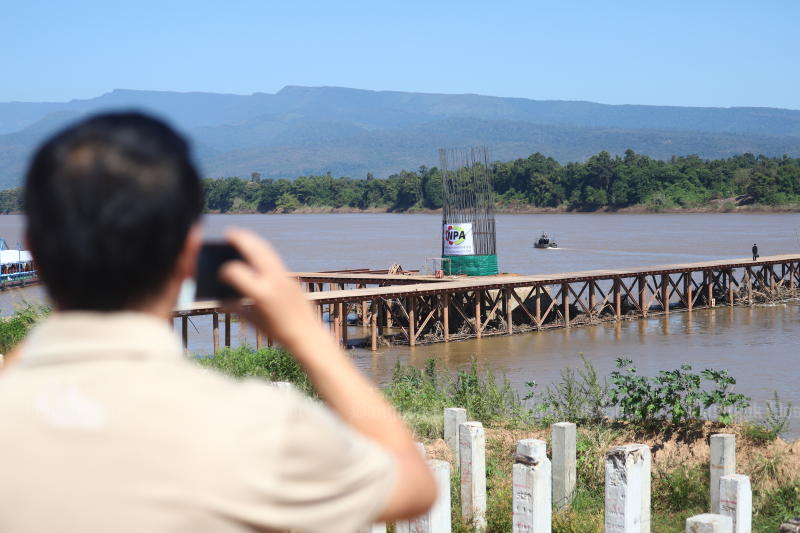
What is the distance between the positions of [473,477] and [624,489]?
1573mm

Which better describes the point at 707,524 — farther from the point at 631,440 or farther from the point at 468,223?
the point at 468,223

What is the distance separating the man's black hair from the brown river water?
0.26 metres

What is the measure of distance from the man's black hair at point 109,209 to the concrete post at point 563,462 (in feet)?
17.6

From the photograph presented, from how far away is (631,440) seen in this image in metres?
8.55

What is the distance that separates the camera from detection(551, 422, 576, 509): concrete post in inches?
257

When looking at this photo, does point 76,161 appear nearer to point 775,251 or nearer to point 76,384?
point 76,384

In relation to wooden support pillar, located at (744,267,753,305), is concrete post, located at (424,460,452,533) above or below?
above

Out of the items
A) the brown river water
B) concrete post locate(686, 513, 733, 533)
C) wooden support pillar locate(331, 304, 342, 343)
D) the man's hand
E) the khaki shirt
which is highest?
the man's hand

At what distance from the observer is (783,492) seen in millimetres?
7375

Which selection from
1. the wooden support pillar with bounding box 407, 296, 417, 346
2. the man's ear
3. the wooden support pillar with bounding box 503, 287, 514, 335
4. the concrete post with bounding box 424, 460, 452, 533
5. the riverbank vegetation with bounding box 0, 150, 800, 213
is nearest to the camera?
the man's ear

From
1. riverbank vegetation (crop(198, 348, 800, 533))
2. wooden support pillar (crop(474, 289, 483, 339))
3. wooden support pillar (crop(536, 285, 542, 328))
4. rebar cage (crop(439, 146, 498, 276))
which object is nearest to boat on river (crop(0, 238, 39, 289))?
rebar cage (crop(439, 146, 498, 276))

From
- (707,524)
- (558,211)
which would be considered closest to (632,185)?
(558,211)

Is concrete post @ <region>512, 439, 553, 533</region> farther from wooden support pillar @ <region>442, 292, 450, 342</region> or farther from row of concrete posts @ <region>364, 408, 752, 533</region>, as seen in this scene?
wooden support pillar @ <region>442, 292, 450, 342</region>

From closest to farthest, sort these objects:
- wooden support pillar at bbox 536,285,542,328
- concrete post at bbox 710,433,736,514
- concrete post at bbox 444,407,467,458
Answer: concrete post at bbox 710,433,736,514
concrete post at bbox 444,407,467,458
wooden support pillar at bbox 536,285,542,328
